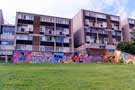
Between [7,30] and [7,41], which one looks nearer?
[7,41]

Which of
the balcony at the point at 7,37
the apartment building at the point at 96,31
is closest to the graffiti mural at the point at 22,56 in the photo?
the balcony at the point at 7,37

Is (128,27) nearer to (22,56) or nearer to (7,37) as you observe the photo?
(22,56)

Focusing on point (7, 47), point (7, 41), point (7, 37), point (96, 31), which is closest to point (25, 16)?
point (7, 37)

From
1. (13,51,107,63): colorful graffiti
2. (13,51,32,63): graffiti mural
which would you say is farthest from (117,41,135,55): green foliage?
(13,51,32,63): graffiti mural

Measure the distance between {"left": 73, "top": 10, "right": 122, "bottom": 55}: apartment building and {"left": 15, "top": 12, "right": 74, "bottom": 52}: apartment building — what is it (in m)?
3.99

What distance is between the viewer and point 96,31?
6347cm

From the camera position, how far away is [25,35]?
55.8 m

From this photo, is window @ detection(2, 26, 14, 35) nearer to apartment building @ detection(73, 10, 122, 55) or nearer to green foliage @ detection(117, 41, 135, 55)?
apartment building @ detection(73, 10, 122, 55)

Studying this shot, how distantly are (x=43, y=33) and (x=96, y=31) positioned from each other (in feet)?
58.5

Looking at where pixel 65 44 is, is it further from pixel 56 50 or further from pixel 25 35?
pixel 25 35

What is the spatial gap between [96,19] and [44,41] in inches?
770

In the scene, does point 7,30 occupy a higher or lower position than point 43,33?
higher

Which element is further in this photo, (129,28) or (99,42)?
(129,28)

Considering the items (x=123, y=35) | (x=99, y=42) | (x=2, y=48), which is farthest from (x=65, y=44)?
(x=123, y=35)
